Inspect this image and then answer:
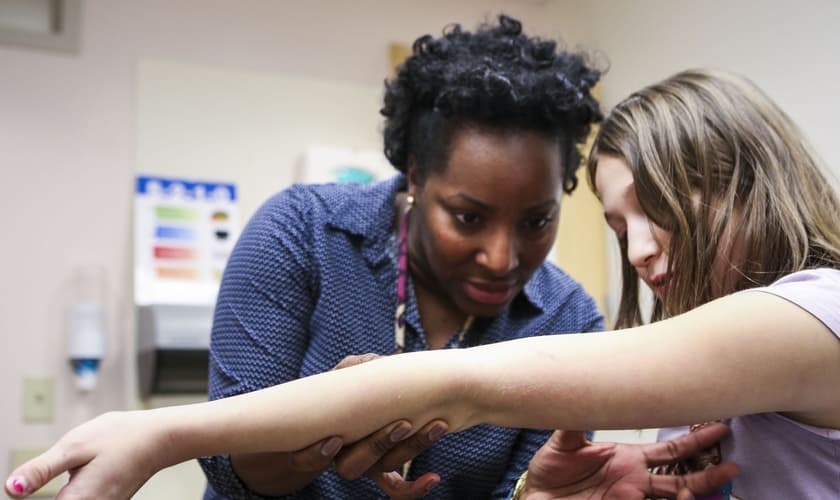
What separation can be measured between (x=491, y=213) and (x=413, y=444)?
465 millimetres

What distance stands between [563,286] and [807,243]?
54cm

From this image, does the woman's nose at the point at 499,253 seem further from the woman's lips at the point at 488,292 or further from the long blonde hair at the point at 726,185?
the long blonde hair at the point at 726,185

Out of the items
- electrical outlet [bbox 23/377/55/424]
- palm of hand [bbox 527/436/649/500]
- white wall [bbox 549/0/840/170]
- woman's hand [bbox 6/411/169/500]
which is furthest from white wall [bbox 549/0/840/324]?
electrical outlet [bbox 23/377/55/424]

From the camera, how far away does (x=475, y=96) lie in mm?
1196

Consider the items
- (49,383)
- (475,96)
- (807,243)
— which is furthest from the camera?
(49,383)

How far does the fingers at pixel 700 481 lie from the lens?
89cm

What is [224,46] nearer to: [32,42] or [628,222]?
[32,42]

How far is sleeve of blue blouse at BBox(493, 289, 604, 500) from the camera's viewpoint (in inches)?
49.1

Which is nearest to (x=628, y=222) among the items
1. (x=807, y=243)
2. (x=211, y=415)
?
(x=807, y=243)

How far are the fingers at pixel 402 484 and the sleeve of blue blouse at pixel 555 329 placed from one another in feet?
1.09

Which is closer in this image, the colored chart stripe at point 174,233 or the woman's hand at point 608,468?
the woman's hand at point 608,468

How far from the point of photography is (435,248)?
48.7 inches

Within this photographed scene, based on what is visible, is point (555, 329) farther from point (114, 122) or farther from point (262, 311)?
point (114, 122)

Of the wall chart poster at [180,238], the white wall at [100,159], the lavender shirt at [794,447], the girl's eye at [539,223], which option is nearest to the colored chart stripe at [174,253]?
the wall chart poster at [180,238]
